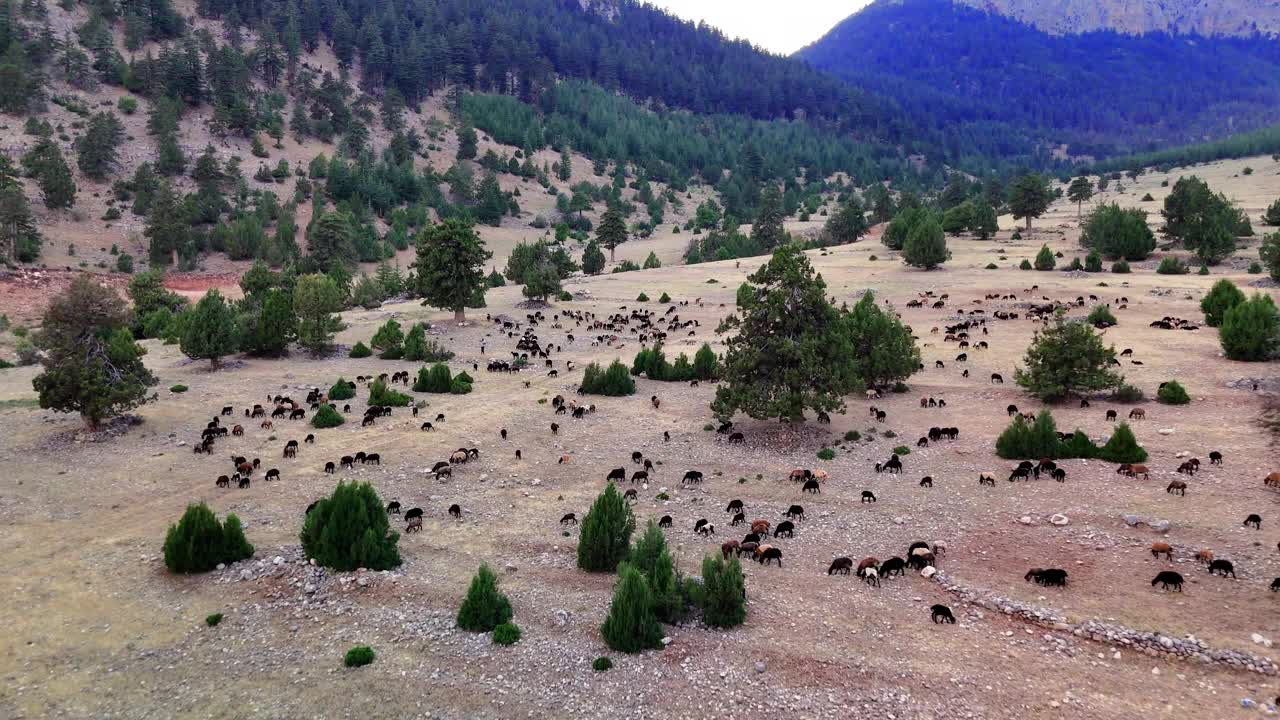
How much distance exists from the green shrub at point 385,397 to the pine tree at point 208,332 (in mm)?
11283

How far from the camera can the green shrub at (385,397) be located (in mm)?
32469

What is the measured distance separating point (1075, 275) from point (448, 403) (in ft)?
176

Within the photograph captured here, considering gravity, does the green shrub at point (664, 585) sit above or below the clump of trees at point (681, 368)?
below

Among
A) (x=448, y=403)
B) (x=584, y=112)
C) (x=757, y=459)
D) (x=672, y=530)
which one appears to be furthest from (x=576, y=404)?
(x=584, y=112)

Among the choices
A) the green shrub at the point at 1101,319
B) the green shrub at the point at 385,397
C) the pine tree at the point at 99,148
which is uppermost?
the pine tree at the point at 99,148

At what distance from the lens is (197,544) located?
54.6ft

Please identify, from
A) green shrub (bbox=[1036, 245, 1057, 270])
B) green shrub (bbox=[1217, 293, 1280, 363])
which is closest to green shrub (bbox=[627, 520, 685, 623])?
green shrub (bbox=[1217, 293, 1280, 363])

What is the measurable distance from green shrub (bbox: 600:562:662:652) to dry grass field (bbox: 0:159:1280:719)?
310 mm

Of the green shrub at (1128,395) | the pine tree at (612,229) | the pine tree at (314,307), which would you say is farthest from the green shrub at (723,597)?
the pine tree at (612,229)

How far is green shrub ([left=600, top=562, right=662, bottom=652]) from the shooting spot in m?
13.6

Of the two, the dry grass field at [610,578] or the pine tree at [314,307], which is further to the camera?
the pine tree at [314,307]

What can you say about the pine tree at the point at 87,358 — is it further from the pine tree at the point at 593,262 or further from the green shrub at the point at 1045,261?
the green shrub at the point at 1045,261

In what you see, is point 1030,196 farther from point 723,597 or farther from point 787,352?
point 723,597

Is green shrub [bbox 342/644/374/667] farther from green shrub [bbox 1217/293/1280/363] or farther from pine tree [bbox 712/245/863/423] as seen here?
green shrub [bbox 1217/293/1280/363]
